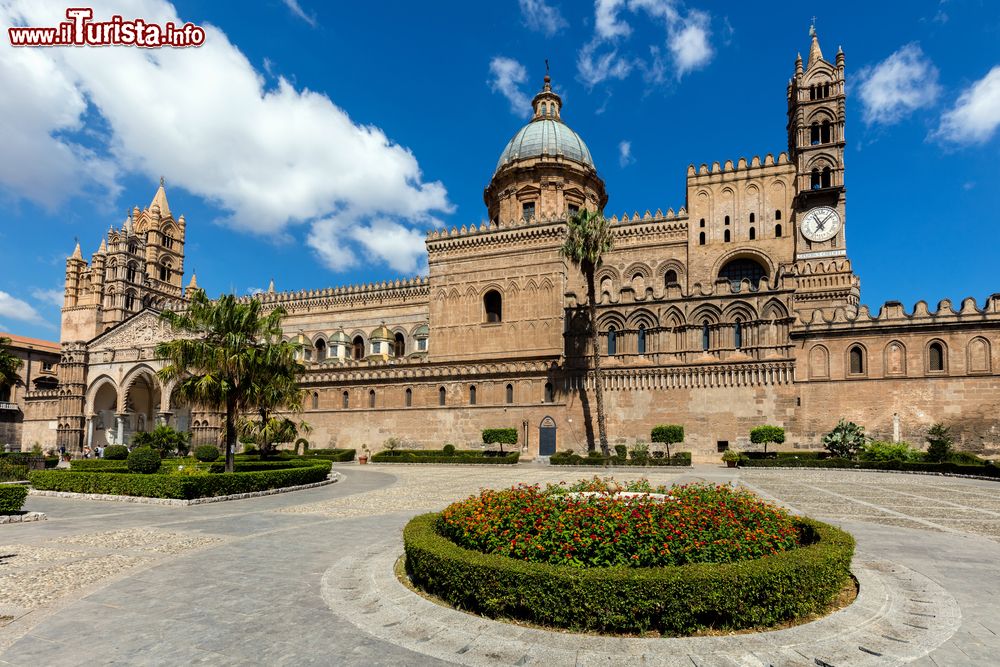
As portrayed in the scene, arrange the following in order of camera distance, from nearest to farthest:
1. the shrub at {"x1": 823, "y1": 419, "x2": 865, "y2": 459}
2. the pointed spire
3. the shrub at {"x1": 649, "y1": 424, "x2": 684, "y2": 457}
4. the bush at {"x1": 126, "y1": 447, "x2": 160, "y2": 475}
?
the bush at {"x1": 126, "y1": 447, "x2": 160, "y2": 475} → the shrub at {"x1": 823, "y1": 419, "x2": 865, "y2": 459} → the shrub at {"x1": 649, "y1": 424, "x2": 684, "y2": 457} → the pointed spire

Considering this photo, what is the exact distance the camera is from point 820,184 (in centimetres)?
4356

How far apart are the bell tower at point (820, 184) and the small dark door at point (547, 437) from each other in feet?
62.9

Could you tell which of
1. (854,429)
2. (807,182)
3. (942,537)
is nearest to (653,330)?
(854,429)

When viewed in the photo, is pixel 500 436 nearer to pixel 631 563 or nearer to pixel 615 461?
pixel 615 461

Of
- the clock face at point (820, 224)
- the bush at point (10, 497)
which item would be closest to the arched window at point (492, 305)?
the clock face at point (820, 224)

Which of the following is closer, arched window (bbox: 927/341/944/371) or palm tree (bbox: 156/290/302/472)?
palm tree (bbox: 156/290/302/472)

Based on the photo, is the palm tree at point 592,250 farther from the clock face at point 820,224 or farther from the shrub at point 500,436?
the clock face at point 820,224

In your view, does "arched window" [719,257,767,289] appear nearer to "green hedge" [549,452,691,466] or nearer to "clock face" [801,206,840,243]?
"clock face" [801,206,840,243]

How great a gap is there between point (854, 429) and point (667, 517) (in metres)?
30.6

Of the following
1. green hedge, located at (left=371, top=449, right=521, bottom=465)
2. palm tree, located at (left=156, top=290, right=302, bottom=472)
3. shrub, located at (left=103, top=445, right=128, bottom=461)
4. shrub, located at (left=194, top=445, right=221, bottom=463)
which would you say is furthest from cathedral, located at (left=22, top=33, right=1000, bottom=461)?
palm tree, located at (left=156, top=290, right=302, bottom=472)

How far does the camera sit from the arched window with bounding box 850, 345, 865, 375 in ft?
119

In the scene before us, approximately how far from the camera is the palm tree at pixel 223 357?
74.2 ft

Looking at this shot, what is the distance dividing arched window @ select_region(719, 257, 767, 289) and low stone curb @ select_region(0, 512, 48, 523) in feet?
137

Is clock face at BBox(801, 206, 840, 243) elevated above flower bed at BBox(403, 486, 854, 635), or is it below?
above
